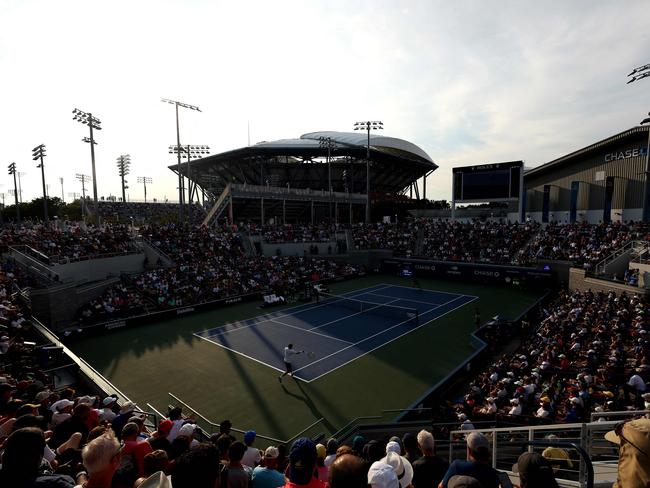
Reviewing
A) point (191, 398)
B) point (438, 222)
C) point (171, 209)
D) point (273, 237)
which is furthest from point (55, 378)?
point (171, 209)

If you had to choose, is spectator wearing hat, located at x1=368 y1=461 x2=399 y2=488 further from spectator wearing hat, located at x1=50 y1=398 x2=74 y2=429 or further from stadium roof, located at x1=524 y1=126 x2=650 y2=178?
stadium roof, located at x1=524 y1=126 x2=650 y2=178

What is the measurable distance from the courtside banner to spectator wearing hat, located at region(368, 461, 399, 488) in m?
34.5

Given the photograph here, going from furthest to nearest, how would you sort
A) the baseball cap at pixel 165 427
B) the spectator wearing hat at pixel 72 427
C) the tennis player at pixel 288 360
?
1. the tennis player at pixel 288 360
2. the baseball cap at pixel 165 427
3. the spectator wearing hat at pixel 72 427

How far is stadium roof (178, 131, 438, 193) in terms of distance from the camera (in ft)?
222

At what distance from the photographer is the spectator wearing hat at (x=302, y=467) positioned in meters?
3.13

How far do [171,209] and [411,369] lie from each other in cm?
9430

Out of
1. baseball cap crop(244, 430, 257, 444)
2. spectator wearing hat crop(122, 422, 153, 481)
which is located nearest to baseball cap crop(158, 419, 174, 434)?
baseball cap crop(244, 430, 257, 444)

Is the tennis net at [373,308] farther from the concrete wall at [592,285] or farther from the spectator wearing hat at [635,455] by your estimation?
the spectator wearing hat at [635,455]

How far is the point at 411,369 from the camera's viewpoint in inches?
668

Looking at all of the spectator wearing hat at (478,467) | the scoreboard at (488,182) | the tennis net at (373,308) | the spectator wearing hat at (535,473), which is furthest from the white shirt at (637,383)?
the scoreboard at (488,182)

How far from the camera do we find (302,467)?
3.15 metres

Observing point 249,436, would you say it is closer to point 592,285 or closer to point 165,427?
point 165,427

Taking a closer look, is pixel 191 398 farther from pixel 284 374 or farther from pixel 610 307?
pixel 610 307

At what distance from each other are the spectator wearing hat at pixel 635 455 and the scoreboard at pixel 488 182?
145 ft
